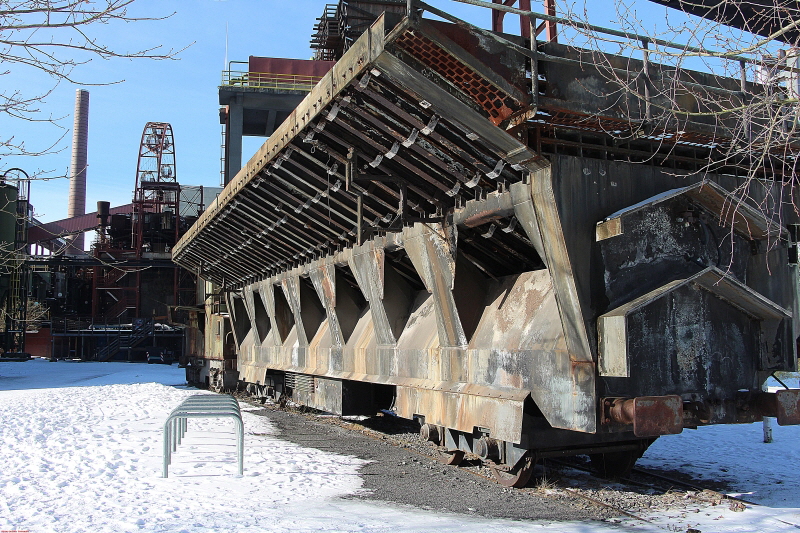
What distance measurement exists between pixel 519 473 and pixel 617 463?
1661 millimetres

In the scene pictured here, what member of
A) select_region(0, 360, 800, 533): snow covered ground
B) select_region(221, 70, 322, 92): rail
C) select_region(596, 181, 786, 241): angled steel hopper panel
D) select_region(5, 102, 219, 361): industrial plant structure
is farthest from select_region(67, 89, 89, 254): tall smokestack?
select_region(596, 181, 786, 241): angled steel hopper panel

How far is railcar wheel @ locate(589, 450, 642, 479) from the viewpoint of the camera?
813cm

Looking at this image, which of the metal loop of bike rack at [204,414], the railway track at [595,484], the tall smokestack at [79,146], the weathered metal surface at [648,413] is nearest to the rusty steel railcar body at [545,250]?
the weathered metal surface at [648,413]

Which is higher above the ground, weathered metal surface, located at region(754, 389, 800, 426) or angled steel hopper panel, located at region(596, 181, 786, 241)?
angled steel hopper panel, located at region(596, 181, 786, 241)

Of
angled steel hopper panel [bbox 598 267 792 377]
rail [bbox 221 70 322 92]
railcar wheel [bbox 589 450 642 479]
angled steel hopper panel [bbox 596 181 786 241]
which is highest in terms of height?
rail [bbox 221 70 322 92]

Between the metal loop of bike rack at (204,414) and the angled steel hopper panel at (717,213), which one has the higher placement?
the angled steel hopper panel at (717,213)

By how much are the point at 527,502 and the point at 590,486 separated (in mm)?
1338

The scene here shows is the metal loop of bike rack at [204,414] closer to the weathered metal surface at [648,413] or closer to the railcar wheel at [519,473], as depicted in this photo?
the railcar wheel at [519,473]

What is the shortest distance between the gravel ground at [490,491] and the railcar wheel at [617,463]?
0.20 meters

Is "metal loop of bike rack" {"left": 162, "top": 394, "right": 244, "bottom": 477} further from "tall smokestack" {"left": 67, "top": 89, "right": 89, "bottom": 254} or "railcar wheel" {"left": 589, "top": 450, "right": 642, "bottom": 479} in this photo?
"tall smokestack" {"left": 67, "top": 89, "right": 89, "bottom": 254}

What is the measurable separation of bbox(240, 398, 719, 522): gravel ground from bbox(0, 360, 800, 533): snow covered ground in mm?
302

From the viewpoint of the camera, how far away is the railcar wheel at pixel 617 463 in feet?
26.7

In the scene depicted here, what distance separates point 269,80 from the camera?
1612 inches

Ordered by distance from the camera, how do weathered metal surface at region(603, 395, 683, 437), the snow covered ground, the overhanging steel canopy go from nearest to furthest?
the snow covered ground → weathered metal surface at region(603, 395, 683, 437) → the overhanging steel canopy
